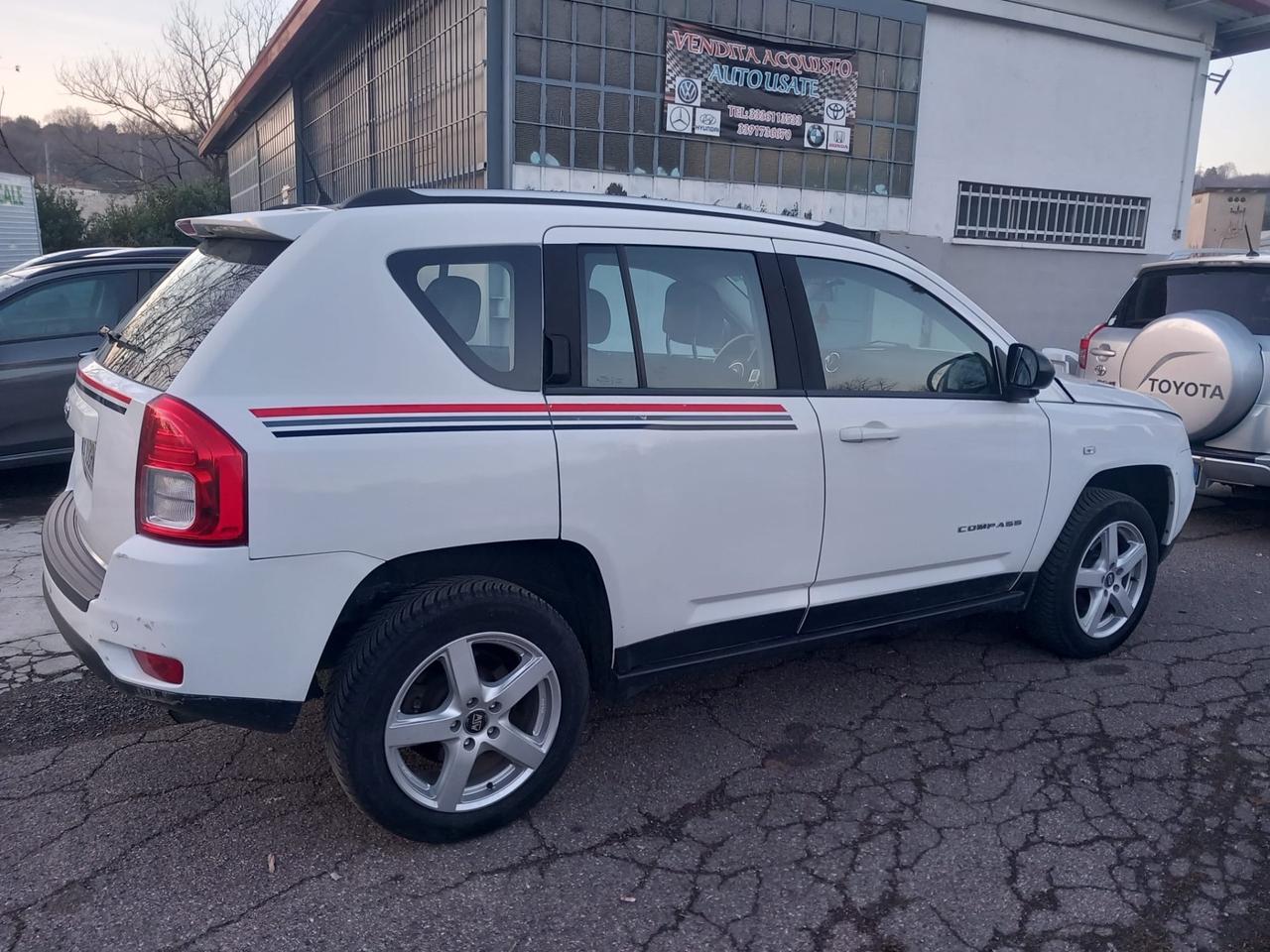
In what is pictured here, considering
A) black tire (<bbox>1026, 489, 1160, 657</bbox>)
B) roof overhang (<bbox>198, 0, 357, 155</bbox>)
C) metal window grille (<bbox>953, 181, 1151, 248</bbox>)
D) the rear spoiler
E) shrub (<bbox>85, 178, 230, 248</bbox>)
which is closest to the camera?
the rear spoiler

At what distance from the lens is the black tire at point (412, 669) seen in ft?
9.20

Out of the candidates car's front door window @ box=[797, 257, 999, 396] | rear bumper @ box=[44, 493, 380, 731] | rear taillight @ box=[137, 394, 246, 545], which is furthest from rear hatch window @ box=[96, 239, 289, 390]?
car's front door window @ box=[797, 257, 999, 396]

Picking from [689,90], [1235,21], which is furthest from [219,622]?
[1235,21]

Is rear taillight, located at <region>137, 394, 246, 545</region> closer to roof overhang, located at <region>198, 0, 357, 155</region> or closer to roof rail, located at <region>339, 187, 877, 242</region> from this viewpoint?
roof rail, located at <region>339, 187, 877, 242</region>

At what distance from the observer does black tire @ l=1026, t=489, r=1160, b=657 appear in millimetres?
4434

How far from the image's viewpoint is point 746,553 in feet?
11.3

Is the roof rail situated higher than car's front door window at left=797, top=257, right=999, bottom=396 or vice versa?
the roof rail

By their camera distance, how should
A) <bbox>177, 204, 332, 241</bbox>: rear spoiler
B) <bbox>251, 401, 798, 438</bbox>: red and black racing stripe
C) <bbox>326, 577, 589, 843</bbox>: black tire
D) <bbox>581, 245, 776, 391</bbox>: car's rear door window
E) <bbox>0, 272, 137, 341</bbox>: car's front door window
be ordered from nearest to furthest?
<bbox>251, 401, 798, 438</bbox>: red and black racing stripe < <bbox>326, 577, 589, 843</bbox>: black tire < <bbox>177, 204, 332, 241</bbox>: rear spoiler < <bbox>581, 245, 776, 391</bbox>: car's rear door window < <bbox>0, 272, 137, 341</bbox>: car's front door window

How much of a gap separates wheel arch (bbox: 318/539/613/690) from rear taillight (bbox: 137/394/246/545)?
40 centimetres

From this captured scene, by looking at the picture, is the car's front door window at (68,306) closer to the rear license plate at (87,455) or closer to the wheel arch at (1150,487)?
the rear license plate at (87,455)

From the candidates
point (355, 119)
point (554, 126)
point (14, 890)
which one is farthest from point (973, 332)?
point (355, 119)

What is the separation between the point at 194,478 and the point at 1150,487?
4282mm

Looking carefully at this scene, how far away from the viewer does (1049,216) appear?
42.3 feet

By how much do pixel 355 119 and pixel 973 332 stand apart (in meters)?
12.5
